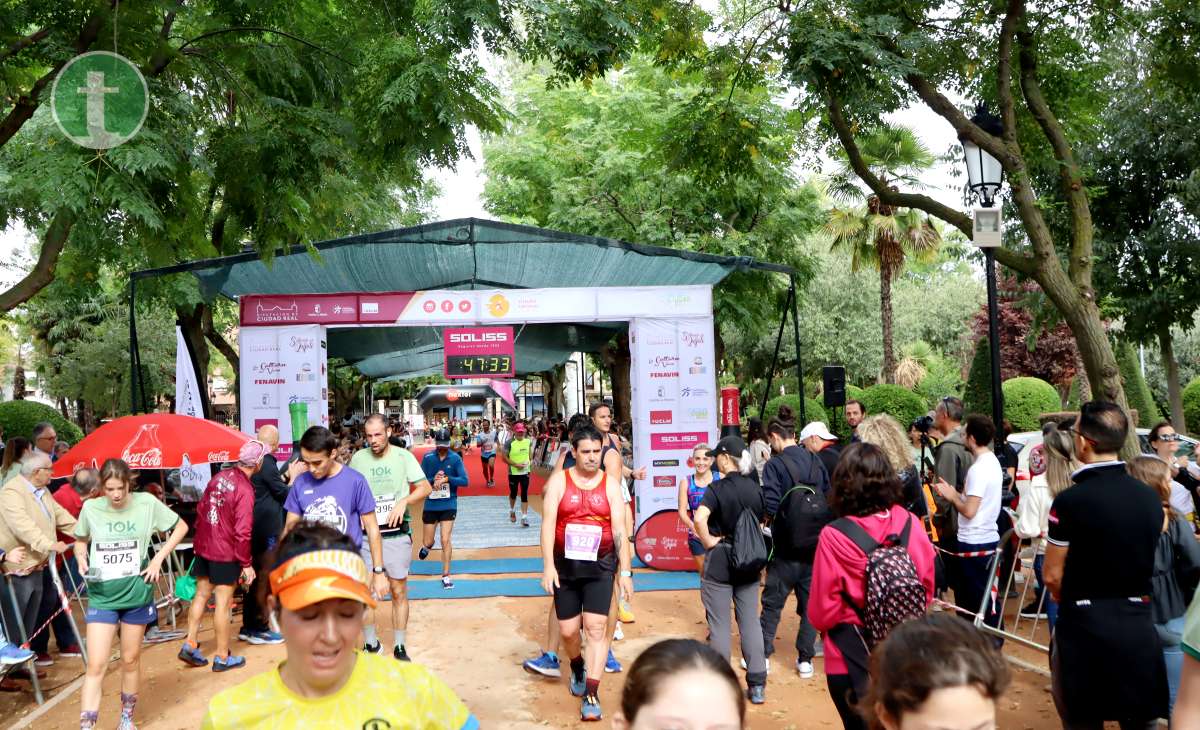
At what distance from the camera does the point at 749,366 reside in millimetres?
37531

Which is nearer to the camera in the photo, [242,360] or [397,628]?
[397,628]

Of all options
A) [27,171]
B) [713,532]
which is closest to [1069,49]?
[713,532]

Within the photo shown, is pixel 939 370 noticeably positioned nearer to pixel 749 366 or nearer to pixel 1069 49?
pixel 749 366

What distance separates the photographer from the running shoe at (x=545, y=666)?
7.30 m

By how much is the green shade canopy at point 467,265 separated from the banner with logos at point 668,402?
1.03m

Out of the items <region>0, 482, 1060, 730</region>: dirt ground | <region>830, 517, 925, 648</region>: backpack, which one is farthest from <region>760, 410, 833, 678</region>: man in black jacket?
<region>830, 517, 925, 648</region>: backpack

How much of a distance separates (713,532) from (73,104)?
5.62m

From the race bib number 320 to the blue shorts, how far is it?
0.23 m

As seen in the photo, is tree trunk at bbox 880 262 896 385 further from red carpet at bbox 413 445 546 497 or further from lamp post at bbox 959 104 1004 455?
lamp post at bbox 959 104 1004 455

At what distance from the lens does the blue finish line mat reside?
10330 millimetres

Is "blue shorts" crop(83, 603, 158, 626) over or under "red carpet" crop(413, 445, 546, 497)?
over

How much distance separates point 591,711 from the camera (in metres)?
6.29

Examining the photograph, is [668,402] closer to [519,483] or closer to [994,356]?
[519,483]

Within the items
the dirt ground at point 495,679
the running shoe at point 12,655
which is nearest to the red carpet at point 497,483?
the dirt ground at point 495,679
